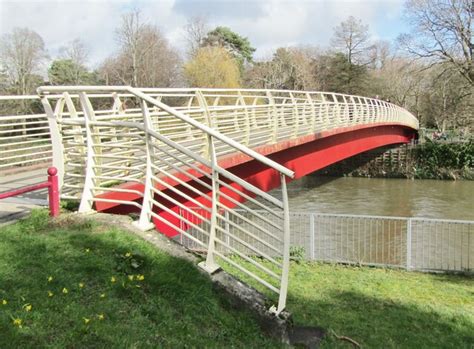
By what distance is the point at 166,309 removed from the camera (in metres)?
4.22

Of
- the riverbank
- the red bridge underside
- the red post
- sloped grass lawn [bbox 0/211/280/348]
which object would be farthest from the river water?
sloped grass lawn [bbox 0/211/280/348]

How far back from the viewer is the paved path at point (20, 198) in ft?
19.6

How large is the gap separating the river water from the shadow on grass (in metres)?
13.6

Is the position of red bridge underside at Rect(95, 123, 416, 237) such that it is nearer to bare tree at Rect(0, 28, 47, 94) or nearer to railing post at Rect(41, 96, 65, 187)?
railing post at Rect(41, 96, 65, 187)

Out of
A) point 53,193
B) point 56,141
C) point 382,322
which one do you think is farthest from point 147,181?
point 382,322

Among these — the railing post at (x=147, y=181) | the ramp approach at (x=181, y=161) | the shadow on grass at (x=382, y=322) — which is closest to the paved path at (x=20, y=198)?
the ramp approach at (x=181, y=161)

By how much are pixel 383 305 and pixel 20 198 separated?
18.5ft

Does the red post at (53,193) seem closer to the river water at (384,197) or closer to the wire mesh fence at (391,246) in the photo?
the wire mesh fence at (391,246)

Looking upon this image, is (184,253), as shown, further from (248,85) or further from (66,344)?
(248,85)

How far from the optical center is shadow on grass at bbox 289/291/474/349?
5.77 meters

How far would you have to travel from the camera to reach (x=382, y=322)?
21.6 feet

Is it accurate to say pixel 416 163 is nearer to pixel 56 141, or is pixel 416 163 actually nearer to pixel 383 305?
pixel 383 305

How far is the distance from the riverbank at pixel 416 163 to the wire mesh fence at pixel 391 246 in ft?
63.0

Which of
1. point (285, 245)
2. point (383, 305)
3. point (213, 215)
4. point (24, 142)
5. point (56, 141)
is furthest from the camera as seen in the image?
point (24, 142)
